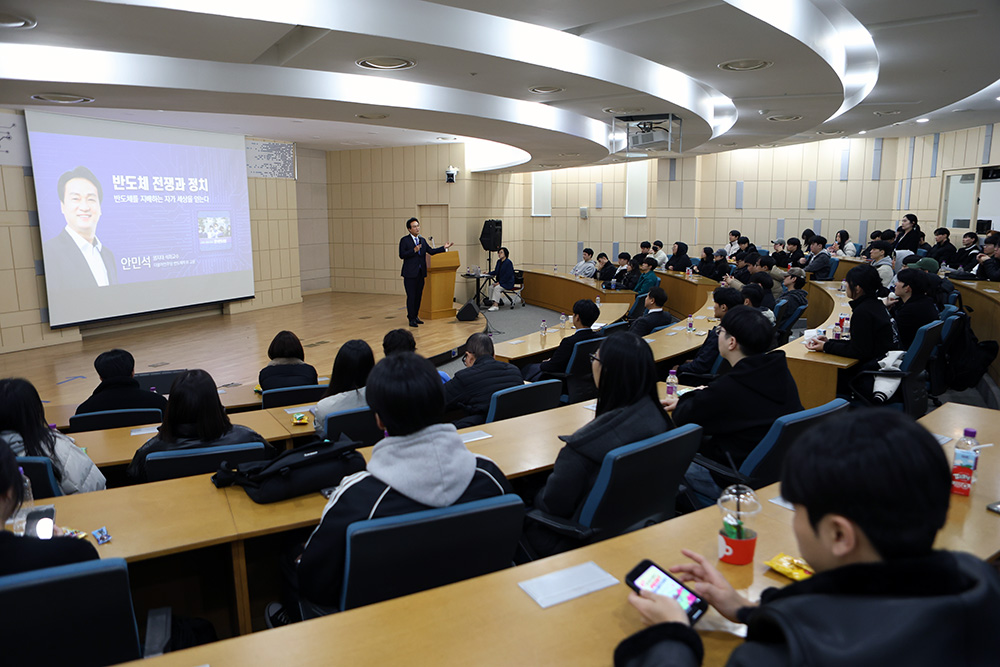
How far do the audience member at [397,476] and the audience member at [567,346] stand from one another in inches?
152

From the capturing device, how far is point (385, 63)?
5617 millimetres

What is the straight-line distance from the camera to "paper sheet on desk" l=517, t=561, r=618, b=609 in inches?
70.0

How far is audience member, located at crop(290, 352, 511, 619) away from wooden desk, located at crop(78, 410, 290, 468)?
1.91 metres

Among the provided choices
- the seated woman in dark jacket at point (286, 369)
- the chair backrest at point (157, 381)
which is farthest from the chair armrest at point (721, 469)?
the chair backrest at point (157, 381)

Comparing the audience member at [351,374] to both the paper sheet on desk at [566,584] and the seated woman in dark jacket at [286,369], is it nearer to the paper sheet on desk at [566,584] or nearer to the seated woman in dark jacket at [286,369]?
the seated woman in dark jacket at [286,369]

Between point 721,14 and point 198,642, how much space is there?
15.3 feet

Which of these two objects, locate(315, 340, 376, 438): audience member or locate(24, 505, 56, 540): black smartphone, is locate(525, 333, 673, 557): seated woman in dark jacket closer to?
locate(315, 340, 376, 438): audience member

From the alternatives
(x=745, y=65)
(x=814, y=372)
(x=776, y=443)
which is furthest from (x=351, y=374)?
(x=745, y=65)

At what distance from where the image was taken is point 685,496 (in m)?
3.30

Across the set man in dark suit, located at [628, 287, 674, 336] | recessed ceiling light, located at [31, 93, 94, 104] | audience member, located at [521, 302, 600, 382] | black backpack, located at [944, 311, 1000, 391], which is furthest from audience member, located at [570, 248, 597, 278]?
recessed ceiling light, located at [31, 93, 94, 104]

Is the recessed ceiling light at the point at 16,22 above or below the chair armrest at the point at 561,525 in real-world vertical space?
above

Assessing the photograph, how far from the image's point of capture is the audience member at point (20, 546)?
5.62ft

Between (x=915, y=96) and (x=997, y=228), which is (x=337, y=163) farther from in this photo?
(x=997, y=228)

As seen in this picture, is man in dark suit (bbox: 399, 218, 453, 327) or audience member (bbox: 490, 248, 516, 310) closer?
man in dark suit (bbox: 399, 218, 453, 327)
